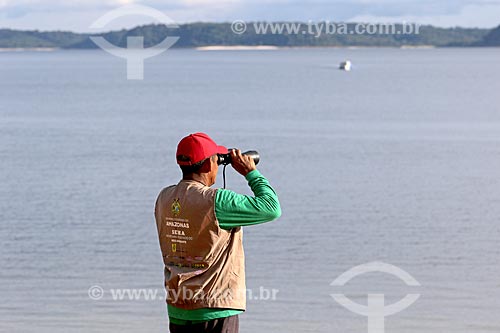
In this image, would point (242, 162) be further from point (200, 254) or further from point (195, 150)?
point (200, 254)

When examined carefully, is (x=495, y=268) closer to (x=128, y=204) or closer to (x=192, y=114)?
(x=128, y=204)

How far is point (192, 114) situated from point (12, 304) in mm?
34201

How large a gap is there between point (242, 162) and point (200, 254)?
447 millimetres

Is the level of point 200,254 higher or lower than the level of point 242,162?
lower

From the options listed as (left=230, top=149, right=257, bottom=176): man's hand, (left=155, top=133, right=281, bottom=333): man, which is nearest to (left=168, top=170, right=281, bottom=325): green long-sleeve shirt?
(left=155, top=133, right=281, bottom=333): man

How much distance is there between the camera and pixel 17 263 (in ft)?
46.1

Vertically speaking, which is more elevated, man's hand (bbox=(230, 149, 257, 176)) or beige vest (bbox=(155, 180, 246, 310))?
man's hand (bbox=(230, 149, 257, 176))

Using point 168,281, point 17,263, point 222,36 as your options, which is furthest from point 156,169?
point 222,36

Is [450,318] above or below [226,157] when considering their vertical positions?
below

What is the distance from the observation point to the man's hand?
4594 mm

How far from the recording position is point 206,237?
4.51 meters

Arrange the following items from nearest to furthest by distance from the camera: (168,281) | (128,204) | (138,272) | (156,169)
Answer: (168,281) → (138,272) → (128,204) → (156,169)

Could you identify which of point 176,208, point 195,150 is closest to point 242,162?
point 195,150

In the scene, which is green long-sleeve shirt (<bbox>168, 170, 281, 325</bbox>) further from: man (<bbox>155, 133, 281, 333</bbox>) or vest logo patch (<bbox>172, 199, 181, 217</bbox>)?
vest logo patch (<bbox>172, 199, 181, 217</bbox>)
